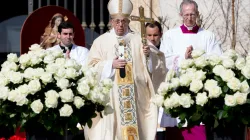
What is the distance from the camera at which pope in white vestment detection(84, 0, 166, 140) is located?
957 cm

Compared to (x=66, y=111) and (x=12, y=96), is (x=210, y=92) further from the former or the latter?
(x=12, y=96)

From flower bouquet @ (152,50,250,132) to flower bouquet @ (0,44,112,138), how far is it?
0.59 meters

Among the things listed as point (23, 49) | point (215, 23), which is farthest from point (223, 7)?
point (23, 49)

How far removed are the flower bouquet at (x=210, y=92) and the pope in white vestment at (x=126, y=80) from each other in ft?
4.70

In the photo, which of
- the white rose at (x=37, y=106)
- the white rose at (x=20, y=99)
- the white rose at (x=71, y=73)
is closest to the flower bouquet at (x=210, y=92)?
the white rose at (x=71, y=73)

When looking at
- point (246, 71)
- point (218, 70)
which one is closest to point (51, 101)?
point (218, 70)

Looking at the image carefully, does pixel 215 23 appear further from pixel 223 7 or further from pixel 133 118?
pixel 133 118

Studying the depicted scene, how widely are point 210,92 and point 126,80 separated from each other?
6.24 ft


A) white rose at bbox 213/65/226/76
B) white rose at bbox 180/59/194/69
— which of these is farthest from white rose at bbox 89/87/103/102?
white rose at bbox 213/65/226/76

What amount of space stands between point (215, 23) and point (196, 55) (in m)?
5.02

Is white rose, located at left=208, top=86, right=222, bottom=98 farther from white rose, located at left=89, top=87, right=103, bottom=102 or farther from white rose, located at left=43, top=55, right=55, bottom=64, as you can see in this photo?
white rose, located at left=43, top=55, right=55, bottom=64

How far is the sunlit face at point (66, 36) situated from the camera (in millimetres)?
9984

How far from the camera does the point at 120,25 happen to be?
956cm

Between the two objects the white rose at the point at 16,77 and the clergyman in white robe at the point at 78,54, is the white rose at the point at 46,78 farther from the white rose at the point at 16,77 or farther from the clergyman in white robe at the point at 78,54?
the clergyman in white robe at the point at 78,54
